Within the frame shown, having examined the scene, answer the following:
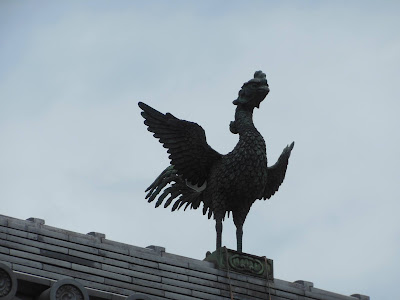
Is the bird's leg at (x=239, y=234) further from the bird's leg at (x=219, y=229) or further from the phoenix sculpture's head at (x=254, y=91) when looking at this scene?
the phoenix sculpture's head at (x=254, y=91)

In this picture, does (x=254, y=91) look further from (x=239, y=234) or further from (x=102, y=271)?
(x=102, y=271)

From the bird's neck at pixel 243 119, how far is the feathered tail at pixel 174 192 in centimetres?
231

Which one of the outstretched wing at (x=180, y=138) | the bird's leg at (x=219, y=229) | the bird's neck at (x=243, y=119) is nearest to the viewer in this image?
the bird's leg at (x=219, y=229)

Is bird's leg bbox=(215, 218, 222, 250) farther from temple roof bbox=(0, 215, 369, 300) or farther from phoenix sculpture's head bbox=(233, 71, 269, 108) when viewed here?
phoenix sculpture's head bbox=(233, 71, 269, 108)

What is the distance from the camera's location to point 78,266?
3697 centimetres

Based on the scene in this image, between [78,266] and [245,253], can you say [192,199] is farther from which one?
[78,266]

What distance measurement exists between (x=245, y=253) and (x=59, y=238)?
6870mm

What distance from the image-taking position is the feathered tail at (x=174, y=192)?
4431cm

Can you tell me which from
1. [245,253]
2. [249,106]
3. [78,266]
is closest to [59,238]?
[78,266]

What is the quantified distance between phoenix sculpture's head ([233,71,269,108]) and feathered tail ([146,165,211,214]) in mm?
2968

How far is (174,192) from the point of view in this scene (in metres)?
44.5

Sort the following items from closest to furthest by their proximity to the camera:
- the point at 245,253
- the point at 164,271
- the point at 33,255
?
→ the point at 33,255 < the point at 164,271 < the point at 245,253

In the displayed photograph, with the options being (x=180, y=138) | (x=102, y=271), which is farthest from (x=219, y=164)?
(x=102, y=271)

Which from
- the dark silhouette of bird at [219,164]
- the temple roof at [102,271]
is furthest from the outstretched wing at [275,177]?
the temple roof at [102,271]
